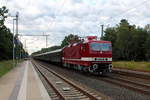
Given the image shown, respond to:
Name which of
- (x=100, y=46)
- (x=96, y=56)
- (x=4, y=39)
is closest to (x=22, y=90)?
(x=96, y=56)

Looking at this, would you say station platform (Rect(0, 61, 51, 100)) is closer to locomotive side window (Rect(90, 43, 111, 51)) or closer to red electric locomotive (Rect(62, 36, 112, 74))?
red electric locomotive (Rect(62, 36, 112, 74))

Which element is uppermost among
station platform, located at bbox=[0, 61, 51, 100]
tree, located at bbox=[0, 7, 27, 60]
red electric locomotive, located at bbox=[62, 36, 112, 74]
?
tree, located at bbox=[0, 7, 27, 60]

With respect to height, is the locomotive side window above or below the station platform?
above

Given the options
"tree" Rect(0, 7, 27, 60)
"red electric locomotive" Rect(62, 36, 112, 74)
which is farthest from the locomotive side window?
"tree" Rect(0, 7, 27, 60)

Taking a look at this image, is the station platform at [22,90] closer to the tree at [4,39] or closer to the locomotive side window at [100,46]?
the locomotive side window at [100,46]

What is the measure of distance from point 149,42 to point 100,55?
50.2m

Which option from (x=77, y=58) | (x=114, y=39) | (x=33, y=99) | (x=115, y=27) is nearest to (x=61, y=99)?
(x=33, y=99)

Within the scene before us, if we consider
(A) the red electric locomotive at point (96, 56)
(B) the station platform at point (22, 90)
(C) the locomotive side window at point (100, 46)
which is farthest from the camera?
(C) the locomotive side window at point (100, 46)

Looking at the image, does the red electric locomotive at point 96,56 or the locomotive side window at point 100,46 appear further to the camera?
the locomotive side window at point 100,46

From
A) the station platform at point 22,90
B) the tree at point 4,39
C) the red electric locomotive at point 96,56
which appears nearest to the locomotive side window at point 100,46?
the red electric locomotive at point 96,56

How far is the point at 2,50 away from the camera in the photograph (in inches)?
3543

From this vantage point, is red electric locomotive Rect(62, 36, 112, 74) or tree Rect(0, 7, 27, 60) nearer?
red electric locomotive Rect(62, 36, 112, 74)

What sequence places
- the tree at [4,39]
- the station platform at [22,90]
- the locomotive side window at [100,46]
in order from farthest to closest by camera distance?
the tree at [4,39] < the locomotive side window at [100,46] < the station platform at [22,90]

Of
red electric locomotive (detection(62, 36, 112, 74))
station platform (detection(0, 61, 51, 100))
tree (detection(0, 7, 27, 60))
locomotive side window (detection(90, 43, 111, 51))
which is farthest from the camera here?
tree (detection(0, 7, 27, 60))
